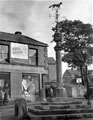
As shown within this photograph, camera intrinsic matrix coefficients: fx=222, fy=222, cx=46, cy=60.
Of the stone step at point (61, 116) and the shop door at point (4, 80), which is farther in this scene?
the shop door at point (4, 80)

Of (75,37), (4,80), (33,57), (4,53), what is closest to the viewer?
(4,80)

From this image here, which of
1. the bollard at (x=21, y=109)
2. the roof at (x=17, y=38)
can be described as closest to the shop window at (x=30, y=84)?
the roof at (x=17, y=38)

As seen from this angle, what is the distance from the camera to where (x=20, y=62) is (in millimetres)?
28172

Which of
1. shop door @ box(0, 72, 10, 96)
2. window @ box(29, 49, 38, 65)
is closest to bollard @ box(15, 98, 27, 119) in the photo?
shop door @ box(0, 72, 10, 96)

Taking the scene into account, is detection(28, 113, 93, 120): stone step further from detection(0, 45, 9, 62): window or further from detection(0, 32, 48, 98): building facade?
detection(0, 45, 9, 62): window

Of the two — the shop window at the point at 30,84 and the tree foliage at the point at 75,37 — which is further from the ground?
the tree foliage at the point at 75,37

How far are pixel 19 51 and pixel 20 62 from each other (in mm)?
1443

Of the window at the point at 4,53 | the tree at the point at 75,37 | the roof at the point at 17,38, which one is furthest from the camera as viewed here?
the tree at the point at 75,37

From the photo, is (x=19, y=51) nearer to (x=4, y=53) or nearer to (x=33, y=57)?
(x=4, y=53)

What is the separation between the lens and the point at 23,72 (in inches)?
1108

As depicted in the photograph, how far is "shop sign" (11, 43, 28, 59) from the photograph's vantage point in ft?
91.4

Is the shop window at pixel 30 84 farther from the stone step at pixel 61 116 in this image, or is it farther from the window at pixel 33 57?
the stone step at pixel 61 116

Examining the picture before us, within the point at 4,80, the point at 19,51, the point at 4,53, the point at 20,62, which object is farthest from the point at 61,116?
the point at 19,51

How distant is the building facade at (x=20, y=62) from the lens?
26.5 metres
